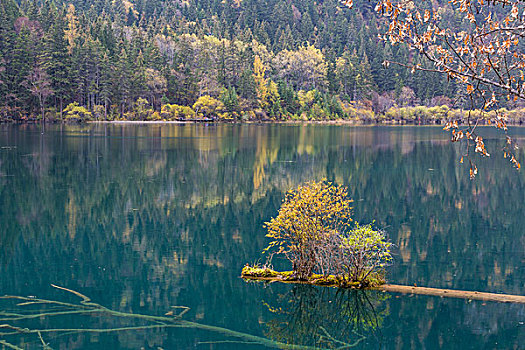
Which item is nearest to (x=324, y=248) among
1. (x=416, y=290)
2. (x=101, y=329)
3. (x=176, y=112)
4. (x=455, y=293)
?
(x=416, y=290)

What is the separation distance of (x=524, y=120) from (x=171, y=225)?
135 m

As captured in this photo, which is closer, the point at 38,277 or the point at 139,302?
the point at 139,302

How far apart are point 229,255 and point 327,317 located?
5793 millimetres

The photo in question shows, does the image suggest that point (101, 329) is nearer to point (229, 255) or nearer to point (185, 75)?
point (229, 255)

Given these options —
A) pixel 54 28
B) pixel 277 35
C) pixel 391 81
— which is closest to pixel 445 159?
pixel 54 28

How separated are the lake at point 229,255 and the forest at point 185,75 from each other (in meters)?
55.7

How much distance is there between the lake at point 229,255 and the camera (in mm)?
12195

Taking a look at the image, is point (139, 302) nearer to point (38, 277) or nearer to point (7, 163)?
point (38, 277)

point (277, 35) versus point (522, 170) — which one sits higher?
point (277, 35)

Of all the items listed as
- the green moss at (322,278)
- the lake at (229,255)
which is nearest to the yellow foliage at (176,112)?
the lake at (229,255)

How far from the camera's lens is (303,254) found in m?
14.4

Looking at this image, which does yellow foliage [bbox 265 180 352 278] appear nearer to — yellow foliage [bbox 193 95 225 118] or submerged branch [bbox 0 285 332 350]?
submerged branch [bbox 0 285 332 350]

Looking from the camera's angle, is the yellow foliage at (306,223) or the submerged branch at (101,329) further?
the yellow foliage at (306,223)

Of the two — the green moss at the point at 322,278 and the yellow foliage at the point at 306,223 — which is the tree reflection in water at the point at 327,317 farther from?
the yellow foliage at the point at 306,223
